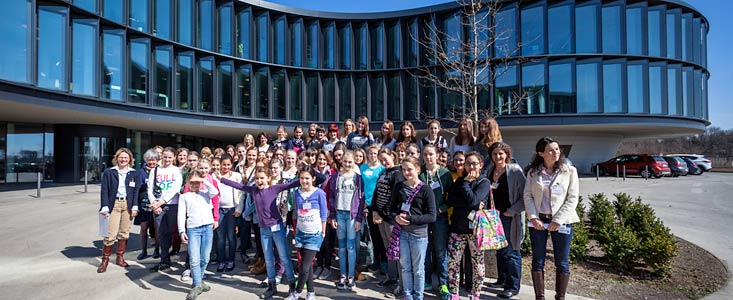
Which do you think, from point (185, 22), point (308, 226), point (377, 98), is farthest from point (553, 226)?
point (377, 98)

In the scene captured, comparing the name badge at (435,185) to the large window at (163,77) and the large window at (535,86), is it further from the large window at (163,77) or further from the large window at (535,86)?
the large window at (535,86)

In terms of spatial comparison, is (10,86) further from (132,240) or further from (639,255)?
(639,255)

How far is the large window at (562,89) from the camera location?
917 inches

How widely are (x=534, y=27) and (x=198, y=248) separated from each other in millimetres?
24122

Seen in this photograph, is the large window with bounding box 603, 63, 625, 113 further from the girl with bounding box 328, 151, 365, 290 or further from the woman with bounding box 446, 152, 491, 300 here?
the girl with bounding box 328, 151, 365, 290

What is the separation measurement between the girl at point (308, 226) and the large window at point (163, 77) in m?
18.7

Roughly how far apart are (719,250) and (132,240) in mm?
10607

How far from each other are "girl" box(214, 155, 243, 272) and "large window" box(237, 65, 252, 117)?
1942 cm

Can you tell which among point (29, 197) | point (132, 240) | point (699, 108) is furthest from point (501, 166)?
point (699, 108)

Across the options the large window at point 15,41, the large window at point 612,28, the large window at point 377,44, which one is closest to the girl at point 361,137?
the large window at point 15,41

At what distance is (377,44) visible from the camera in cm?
2730

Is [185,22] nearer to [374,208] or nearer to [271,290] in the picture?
[271,290]

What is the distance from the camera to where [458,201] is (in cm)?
424

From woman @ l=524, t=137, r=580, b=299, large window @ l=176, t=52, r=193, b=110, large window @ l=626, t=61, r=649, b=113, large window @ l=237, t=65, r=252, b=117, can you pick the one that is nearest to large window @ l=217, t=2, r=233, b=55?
large window @ l=237, t=65, r=252, b=117
